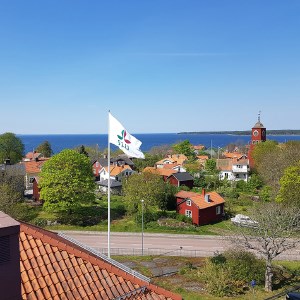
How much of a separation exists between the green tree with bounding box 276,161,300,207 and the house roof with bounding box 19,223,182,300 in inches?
1453

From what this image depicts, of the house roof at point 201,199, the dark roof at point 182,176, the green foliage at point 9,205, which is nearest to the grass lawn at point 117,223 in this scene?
the house roof at point 201,199

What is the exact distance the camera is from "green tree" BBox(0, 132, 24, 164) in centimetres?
7994

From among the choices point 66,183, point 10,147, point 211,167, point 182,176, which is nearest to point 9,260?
point 66,183

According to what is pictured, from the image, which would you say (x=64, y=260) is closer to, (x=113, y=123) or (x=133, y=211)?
(x=113, y=123)

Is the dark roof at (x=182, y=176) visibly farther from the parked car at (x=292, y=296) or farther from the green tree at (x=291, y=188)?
the parked car at (x=292, y=296)

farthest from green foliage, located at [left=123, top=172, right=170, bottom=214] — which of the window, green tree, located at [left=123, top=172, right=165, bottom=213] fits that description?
the window

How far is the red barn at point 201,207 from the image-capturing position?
4553 cm

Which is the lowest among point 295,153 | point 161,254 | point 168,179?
point 161,254

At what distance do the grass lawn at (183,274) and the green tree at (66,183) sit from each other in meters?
13.8

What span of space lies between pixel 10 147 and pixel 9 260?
8127 cm

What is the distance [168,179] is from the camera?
6419 centimetres

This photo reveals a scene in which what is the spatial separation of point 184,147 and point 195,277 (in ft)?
269

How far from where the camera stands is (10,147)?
8188 cm

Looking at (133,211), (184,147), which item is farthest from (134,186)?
(184,147)
